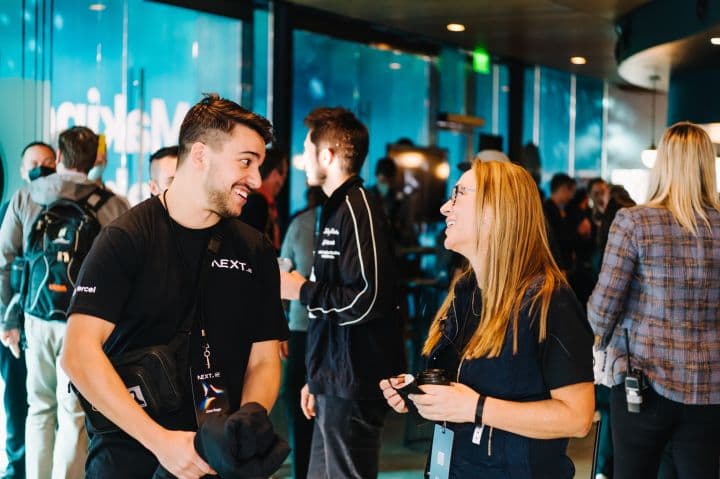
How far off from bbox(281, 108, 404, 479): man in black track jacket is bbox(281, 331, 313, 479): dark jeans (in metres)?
0.80

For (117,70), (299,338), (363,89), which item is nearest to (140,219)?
(299,338)

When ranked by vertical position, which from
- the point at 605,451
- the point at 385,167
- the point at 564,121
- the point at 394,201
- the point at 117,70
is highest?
the point at 564,121

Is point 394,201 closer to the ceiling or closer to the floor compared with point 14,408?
closer to the ceiling

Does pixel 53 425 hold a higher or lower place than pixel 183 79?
lower

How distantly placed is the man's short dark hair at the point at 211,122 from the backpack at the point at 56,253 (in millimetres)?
1958

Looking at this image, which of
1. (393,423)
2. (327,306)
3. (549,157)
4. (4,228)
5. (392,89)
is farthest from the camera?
(549,157)

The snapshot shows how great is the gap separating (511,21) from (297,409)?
5.87 metres

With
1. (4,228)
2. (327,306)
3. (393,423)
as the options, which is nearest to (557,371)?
(327,306)

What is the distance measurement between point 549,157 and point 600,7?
5.20 meters

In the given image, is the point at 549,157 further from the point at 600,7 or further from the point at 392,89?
the point at 600,7

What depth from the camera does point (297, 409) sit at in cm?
424

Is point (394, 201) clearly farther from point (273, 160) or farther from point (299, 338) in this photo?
point (299, 338)

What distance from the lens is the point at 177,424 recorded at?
2.03 metres

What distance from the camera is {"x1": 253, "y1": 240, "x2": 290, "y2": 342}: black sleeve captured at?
2271 mm
